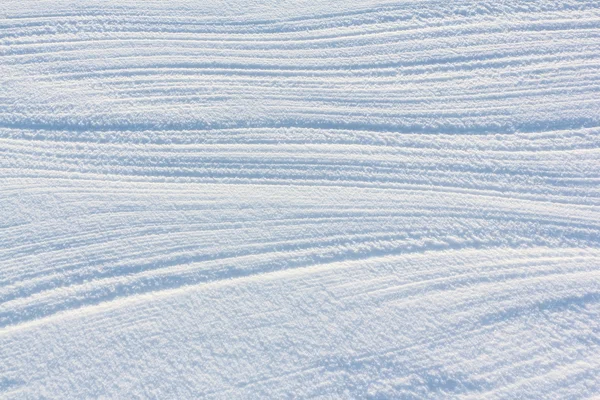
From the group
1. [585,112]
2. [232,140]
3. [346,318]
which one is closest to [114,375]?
[346,318]

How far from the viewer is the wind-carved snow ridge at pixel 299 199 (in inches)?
72.0

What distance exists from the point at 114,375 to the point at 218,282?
0.43 metres

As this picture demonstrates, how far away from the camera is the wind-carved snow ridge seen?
1.83m

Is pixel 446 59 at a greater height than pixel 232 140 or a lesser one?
greater

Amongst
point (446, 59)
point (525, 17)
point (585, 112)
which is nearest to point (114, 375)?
point (446, 59)

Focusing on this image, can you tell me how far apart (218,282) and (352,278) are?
45cm

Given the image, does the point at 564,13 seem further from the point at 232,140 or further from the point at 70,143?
the point at 70,143

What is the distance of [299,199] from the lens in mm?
2049

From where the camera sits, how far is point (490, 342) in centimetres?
186

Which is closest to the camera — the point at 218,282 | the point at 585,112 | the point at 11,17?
Answer: the point at 218,282

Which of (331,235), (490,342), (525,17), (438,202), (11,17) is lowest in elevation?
(490,342)

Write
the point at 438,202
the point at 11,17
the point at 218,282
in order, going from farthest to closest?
the point at 11,17, the point at 438,202, the point at 218,282

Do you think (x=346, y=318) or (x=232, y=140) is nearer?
(x=346, y=318)

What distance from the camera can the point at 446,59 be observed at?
7.66ft
